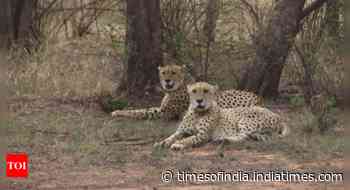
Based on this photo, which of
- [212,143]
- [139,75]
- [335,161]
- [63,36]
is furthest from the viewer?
[63,36]

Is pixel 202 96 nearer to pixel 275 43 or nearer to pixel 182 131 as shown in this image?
pixel 182 131

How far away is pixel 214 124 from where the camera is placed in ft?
24.0

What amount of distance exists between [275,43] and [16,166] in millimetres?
4219

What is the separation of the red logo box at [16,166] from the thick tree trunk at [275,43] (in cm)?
381

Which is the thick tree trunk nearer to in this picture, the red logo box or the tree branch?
the tree branch

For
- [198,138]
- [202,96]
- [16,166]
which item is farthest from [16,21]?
[16,166]

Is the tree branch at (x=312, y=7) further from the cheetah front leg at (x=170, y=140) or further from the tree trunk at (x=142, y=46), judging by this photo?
the cheetah front leg at (x=170, y=140)

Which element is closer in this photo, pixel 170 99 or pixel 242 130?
pixel 242 130

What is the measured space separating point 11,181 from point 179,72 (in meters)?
3.35

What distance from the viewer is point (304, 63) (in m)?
8.97

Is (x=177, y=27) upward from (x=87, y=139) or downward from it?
upward

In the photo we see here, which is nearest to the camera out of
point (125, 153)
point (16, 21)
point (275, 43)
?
point (125, 153)

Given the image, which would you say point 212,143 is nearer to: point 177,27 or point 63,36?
point 177,27

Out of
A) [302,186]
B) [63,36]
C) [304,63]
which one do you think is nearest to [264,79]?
[304,63]
